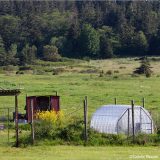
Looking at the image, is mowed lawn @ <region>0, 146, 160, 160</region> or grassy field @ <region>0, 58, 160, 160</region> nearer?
mowed lawn @ <region>0, 146, 160, 160</region>

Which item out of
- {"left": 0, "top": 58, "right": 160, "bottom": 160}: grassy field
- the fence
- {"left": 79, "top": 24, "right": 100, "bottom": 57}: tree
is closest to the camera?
{"left": 0, "top": 58, "right": 160, "bottom": 160}: grassy field

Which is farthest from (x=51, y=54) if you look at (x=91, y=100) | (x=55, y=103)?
(x=55, y=103)

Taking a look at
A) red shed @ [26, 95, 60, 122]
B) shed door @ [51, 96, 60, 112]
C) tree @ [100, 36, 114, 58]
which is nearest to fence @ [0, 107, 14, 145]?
red shed @ [26, 95, 60, 122]

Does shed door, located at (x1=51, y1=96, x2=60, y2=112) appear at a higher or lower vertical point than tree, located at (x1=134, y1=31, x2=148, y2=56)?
lower

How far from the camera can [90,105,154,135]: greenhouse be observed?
30.1 m

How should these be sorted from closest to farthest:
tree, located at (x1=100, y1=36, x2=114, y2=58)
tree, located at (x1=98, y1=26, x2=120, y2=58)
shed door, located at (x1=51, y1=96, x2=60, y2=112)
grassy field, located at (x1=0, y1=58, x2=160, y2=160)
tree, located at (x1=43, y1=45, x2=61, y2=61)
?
grassy field, located at (x1=0, y1=58, x2=160, y2=160)
shed door, located at (x1=51, y1=96, x2=60, y2=112)
tree, located at (x1=43, y1=45, x2=61, y2=61)
tree, located at (x1=100, y1=36, x2=114, y2=58)
tree, located at (x1=98, y1=26, x2=120, y2=58)

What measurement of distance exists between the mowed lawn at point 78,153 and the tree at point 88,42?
140 metres

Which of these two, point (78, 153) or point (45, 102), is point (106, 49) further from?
point (78, 153)

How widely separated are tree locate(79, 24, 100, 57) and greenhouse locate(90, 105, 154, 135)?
5284 inches

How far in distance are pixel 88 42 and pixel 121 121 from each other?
454 feet

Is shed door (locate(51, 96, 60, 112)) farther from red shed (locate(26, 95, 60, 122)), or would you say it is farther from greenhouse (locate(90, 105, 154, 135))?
greenhouse (locate(90, 105, 154, 135))

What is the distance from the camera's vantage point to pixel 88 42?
168m

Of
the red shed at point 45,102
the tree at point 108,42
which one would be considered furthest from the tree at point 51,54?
the red shed at point 45,102

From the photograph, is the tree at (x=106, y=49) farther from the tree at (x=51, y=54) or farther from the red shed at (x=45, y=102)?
the red shed at (x=45, y=102)
